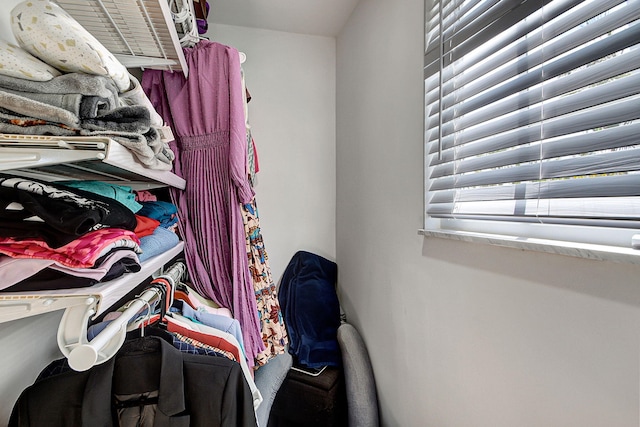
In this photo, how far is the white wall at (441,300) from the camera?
1.77 ft

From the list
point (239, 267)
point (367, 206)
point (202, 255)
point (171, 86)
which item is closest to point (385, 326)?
point (367, 206)

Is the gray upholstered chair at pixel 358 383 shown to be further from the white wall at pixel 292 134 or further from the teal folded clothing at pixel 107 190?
the teal folded clothing at pixel 107 190

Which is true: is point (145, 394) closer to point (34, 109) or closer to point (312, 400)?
point (34, 109)

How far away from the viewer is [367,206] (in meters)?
1.51

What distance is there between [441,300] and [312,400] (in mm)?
906

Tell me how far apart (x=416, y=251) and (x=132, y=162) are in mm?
890

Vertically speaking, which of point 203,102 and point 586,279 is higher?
point 203,102

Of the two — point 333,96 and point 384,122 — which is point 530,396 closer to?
point 384,122

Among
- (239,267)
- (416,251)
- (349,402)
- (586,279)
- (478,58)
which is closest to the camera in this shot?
(586,279)

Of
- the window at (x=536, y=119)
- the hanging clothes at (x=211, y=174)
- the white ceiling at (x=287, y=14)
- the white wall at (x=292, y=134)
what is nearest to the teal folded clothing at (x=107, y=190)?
the hanging clothes at (x=211, y=174)

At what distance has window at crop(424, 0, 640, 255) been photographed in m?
0.54

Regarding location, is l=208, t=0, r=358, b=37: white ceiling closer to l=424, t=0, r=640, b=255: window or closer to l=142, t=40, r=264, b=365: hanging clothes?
l=142, t=40, r=264, b=365: hanging clothes

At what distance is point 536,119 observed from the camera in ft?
2.22

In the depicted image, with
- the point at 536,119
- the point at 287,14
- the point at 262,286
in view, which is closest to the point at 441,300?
the point at 536,119
